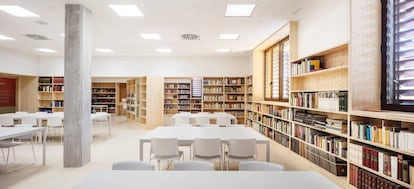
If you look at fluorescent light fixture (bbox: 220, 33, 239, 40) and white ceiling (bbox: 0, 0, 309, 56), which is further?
fluorescent light fixture (bbox: 220, 33, 239, 40)

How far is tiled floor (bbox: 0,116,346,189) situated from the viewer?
4.32 m

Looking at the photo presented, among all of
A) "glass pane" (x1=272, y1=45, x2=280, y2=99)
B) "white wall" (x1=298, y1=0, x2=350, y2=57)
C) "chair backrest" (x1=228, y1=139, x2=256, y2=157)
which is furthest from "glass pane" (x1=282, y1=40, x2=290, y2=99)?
"chair backrest" (x1=228, y1=139, x2=256, y2=157)

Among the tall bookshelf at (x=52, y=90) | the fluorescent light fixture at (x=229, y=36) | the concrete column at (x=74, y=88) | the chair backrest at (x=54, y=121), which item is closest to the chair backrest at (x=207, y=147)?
the concrete column at (x=74, y=88)

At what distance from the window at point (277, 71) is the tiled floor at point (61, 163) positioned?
167 cm

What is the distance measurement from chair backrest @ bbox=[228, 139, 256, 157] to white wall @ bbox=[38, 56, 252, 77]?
7.96 m

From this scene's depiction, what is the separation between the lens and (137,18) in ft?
20.4

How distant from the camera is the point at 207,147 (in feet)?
13.4

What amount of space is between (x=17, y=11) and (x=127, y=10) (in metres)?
2.40

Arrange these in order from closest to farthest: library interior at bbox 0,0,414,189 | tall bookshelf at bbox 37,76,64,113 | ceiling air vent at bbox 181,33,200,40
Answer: library interior at bbox 0,0,414,189 → ceiling air vent at bbox 181,33,200,40 → tall bookshelf at bbox 37,76,64,113

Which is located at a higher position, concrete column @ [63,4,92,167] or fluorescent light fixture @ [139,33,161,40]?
fluorescent light fixture @ [139,33,161,40]

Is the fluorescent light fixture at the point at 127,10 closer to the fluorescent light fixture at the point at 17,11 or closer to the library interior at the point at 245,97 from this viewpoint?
the library interior at the point at 245,97

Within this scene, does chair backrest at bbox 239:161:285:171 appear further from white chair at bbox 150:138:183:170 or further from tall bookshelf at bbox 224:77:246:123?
tall bookshelf at bbox 224:77:246:123

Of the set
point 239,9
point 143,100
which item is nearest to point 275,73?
point 239,9

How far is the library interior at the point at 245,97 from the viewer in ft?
9.46
